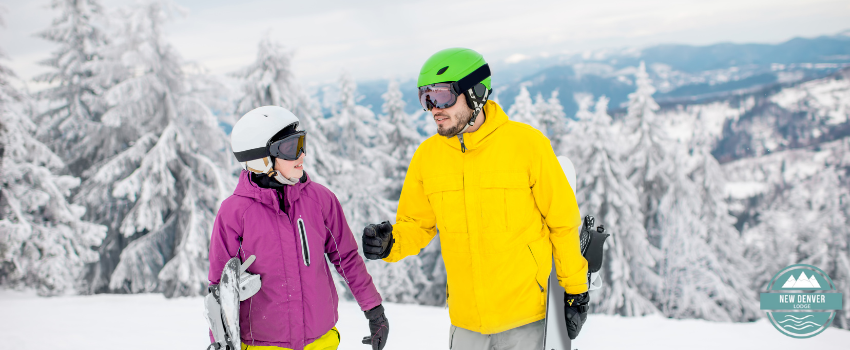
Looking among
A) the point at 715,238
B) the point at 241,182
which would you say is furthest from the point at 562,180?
the point at 715,238

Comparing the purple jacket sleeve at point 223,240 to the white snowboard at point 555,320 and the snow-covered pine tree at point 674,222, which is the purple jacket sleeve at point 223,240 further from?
the snow-covered pine tree at point 674,222

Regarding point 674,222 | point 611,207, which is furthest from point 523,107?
point 674,222

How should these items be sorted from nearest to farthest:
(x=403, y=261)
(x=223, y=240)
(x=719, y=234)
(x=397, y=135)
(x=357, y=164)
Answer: (x=223, y=240), (x=357, y=164), (x=403, y=261), (x=397, y=135), (x=719, y=234)

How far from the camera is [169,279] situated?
12.9 metres

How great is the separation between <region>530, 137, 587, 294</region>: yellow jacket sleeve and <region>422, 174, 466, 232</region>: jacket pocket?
0.48m

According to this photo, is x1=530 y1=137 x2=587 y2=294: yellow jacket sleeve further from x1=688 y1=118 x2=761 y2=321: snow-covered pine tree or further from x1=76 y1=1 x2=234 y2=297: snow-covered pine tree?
x1=688 y1=118 x2=761 y2=321: snow-covered pine tree

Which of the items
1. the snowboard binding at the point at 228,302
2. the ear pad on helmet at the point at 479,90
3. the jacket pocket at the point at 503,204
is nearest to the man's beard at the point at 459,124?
the ear pad on helmet at the point at 479,90

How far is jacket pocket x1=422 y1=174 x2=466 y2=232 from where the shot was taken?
2859mm

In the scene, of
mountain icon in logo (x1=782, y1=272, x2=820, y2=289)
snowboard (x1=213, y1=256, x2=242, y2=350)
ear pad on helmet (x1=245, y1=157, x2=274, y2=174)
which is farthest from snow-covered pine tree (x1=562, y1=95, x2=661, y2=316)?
snowboard (x1=213, y1=256, x2=242, y2=350)

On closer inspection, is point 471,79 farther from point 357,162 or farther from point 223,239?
point 357,162

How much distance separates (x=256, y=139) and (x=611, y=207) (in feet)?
51.9

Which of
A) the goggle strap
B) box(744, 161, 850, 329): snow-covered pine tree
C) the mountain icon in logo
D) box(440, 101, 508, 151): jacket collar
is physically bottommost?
box(744, 161, 850, 329): snow-covered pine tree

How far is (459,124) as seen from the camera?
2.83 metres

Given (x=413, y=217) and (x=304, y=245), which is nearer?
(x=304, y=245)
